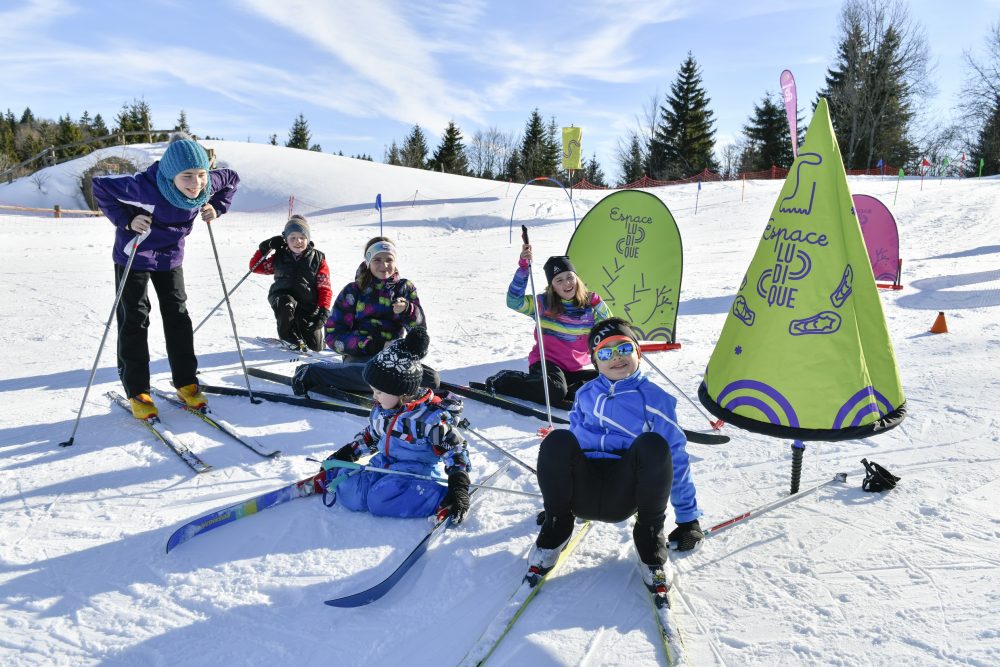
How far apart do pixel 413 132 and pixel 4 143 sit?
36.2 meters

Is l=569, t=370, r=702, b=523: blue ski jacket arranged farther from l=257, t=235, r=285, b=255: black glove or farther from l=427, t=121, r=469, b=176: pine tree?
l=427, t=121, r=469, b=176: pine tree

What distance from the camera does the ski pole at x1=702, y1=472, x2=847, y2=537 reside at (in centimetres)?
287

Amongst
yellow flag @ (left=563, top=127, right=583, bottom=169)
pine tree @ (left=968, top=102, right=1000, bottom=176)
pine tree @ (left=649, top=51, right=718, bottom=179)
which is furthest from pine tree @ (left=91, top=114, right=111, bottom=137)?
pine tree @ (left=968, top=102, right=1000, bottom=176)

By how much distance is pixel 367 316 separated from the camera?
5117mm

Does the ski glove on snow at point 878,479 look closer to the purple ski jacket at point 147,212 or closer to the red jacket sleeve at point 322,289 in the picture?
the purple ski jacket at point 147,212

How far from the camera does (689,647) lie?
2158mm


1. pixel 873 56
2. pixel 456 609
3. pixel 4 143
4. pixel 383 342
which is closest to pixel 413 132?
pixel 873 56

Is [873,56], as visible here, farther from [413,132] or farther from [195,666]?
[195,666]

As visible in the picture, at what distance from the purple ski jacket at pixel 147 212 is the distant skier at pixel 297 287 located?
216 cm

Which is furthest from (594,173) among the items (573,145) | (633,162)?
(573,145)

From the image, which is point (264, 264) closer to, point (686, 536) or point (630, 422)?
point (630, 422)

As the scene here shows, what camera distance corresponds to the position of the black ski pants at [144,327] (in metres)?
4.20

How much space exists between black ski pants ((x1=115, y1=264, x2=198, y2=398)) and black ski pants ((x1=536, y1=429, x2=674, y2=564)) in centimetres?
321

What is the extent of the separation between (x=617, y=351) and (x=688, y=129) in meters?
42.9
